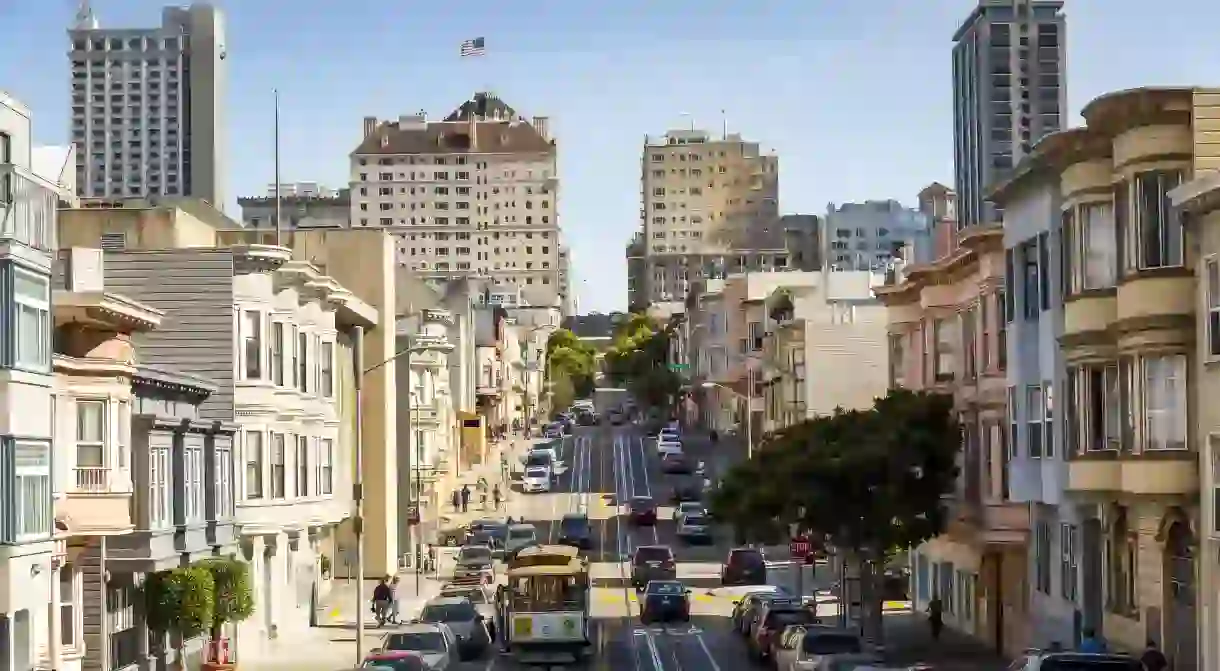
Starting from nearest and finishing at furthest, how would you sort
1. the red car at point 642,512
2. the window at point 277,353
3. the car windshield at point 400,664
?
the car windshield at point 400,664
the window at point 277,353
the red car at point 642,512

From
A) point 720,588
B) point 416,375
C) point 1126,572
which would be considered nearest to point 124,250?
point 1126,572

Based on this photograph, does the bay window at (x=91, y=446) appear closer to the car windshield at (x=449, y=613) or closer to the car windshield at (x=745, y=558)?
the car windshield at (x=449, y=613)

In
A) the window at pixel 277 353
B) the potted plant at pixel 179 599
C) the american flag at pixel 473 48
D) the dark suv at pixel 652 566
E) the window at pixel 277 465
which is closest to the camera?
the potted plant at pixel 179 599


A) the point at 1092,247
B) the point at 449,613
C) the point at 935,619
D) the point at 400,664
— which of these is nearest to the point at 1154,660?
the point at 1092,247

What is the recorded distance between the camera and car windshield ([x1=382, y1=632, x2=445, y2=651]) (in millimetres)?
46469

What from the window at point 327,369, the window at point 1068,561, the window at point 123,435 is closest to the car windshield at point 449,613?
the window at point 327,369

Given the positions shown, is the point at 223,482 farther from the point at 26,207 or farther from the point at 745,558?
the point at 745,558

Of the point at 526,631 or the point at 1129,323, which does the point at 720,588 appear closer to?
the point at 526,631

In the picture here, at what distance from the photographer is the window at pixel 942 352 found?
2315 inches

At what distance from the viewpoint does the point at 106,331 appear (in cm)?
3912

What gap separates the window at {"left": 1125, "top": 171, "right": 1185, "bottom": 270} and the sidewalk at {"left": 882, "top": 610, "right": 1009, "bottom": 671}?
42.9 ft

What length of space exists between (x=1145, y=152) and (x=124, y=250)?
84.6 feet

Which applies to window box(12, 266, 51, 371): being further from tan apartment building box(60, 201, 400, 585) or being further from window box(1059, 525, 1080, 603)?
tan apartment building box(60, 201, 400, 585)

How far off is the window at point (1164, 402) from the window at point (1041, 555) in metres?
11.0
